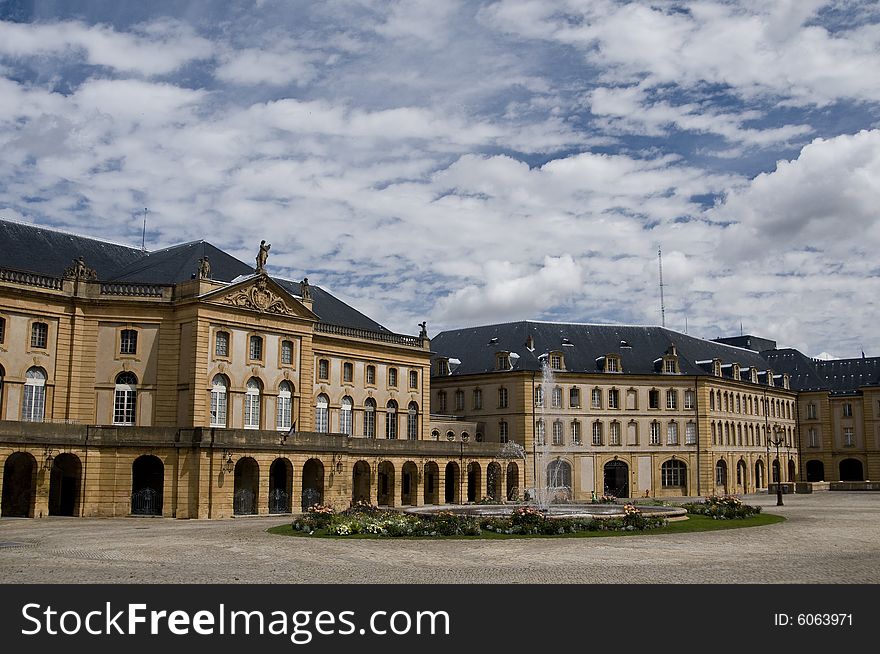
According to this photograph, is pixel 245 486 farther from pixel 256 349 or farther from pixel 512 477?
A: pixel 512 477

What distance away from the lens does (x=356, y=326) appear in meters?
62.1

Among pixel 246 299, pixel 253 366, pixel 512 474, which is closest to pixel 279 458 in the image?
pixel 253 366

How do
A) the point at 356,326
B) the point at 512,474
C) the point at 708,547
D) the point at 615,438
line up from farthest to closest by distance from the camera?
1. the point at 615,438
2. the point at 512,474
3. the point at 356,326
4. the point at 708,547

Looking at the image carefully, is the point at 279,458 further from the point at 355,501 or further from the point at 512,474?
the point at 512,474

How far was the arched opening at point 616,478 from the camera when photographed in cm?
7406

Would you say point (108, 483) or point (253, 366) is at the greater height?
point (253, 366)

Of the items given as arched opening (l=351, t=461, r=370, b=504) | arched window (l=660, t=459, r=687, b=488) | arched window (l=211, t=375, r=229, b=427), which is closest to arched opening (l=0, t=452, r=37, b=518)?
arched window (l=211, t=375, r=229, b=427)

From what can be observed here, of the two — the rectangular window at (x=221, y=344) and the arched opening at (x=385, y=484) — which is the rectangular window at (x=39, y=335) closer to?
the rectangular window at (x=221, y=344)

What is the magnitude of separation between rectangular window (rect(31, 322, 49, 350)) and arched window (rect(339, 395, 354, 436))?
1917cm

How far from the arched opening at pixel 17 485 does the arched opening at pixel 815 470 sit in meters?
78.9

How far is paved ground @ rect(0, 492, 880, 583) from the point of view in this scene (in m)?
20.3

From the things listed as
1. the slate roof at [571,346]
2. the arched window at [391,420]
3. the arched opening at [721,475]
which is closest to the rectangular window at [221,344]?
the arched window at [391,420]

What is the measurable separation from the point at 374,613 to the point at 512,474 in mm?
55524

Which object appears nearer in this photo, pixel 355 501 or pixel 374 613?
pixel 374 613
